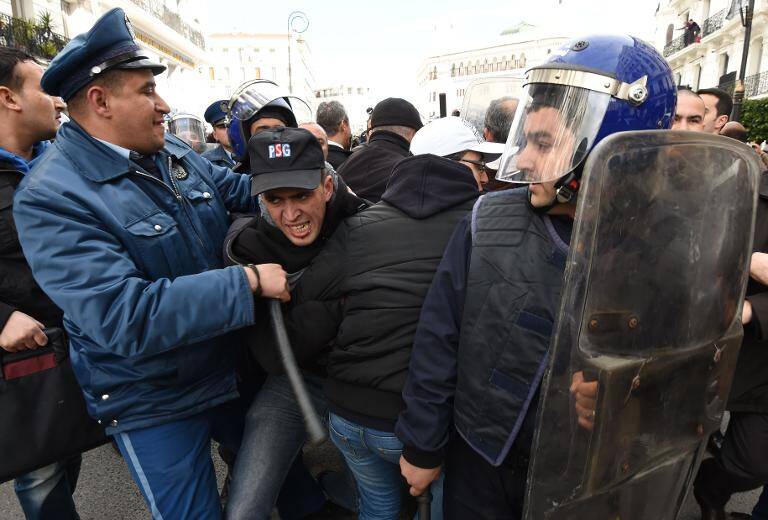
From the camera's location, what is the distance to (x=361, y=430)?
5.58 feet

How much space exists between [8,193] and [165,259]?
90 cm

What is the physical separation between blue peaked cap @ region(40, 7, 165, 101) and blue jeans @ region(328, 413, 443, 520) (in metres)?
1.46

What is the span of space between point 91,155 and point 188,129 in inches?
196

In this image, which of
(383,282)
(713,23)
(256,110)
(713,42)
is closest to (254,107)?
(256,110)

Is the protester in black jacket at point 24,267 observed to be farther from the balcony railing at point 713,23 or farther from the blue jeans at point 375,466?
the balcony railing at point 713,23

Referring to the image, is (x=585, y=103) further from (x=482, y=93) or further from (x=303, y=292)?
(x=482, y=93)

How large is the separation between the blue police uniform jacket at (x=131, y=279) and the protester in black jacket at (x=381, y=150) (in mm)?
1435

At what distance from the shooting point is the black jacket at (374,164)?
3187mm

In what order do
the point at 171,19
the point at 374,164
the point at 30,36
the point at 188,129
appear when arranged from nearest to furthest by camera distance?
the point at 374,164 → the point at 188,129 → the point at 30,36 → the point at 171,19

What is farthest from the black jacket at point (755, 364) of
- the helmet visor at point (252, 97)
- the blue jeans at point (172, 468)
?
the helmet visor at point (252, 97)

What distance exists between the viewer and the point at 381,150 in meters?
3.45

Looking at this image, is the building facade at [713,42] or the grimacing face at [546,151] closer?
the grimacing face at [546,151]

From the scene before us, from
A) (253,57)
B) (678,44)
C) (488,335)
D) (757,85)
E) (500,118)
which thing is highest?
Answer: (253,57)

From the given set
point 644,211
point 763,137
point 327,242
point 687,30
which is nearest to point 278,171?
point 327,242
